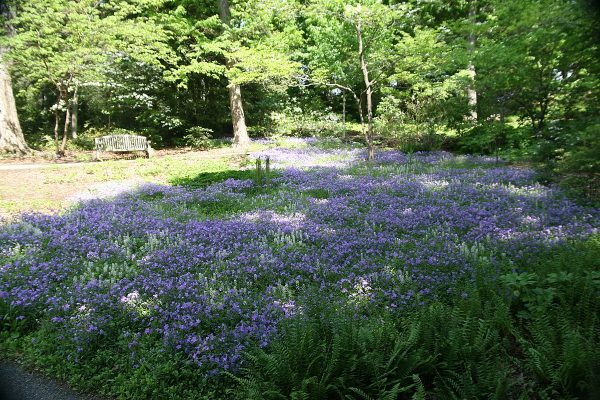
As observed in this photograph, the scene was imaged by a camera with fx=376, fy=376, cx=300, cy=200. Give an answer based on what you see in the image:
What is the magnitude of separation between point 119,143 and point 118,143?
5 cm

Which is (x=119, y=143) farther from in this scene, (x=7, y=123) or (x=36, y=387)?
(x=36, y=387)

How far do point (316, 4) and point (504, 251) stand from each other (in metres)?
11.5

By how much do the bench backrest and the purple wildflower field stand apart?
36.1 feet

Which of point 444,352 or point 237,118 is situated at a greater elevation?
point 237,118

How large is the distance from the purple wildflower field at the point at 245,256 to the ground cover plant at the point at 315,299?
0.03 meters

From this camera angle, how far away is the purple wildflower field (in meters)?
4.30

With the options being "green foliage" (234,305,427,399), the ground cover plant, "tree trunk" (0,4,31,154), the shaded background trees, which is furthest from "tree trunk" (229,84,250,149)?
"green foliage" (234,305,427,399)

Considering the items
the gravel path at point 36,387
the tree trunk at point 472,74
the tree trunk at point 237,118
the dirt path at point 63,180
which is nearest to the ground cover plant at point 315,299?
the gravel path at point 36,387

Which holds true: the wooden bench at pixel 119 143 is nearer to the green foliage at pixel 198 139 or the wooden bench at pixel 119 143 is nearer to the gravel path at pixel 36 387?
the green foliage at pixel 198 139

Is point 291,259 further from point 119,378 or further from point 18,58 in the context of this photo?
point 18,58

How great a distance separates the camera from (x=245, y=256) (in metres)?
5.95

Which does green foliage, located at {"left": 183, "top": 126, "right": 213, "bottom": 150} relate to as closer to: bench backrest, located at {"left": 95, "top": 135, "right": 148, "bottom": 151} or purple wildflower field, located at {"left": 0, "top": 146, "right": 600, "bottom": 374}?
bench backrest, located at {"left": 95, "top": 135, "right": 148, "bottom": 151}

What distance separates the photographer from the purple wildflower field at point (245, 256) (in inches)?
169

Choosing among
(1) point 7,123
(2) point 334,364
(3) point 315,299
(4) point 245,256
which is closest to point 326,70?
(4) point 245,256
